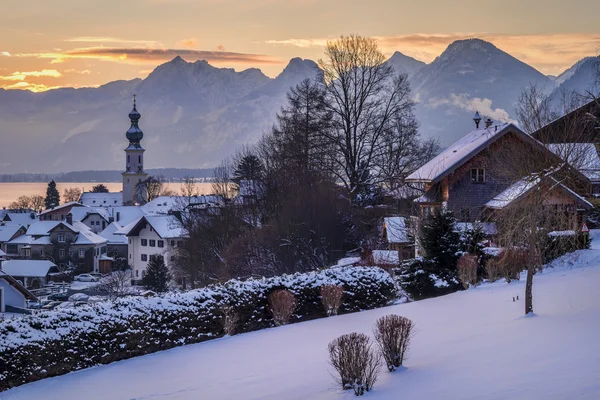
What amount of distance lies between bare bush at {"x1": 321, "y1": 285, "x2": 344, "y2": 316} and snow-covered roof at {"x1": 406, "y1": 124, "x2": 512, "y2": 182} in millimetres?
15241

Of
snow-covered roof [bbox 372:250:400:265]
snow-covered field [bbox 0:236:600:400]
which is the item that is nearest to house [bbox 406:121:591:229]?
snow-covered roof [bbox 372:250:400:265]

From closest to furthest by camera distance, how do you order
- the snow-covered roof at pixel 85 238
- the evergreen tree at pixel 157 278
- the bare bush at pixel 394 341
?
the bare bush at pixel 394 341
the evergreen tree at pixel 157 278
the snow-covered roof at pixel 85 238

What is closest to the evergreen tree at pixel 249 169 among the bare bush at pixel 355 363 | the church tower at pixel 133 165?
the bare bush at pixel 355 363

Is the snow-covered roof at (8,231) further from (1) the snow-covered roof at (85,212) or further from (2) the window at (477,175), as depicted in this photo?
(2) the window at (477,175)

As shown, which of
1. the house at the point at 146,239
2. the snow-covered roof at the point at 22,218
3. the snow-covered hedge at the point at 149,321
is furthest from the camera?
the snow-covered roof at the point at 22,218

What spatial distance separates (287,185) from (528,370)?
2752cm

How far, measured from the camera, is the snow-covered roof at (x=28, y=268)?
67.3 metres

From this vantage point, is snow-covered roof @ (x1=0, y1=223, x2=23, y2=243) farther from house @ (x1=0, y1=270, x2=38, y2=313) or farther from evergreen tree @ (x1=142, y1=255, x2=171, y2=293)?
house @ (x1=0, y1=270, x2=38, y2=313)

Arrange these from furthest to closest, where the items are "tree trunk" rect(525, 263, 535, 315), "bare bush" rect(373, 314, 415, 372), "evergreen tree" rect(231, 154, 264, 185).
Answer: "evergreen tree" rect(231, 154, 264, 185) → "tree trunk" rect(525, 263, 535, 315) → "bare bush" rect(373, 314, 415, 372)

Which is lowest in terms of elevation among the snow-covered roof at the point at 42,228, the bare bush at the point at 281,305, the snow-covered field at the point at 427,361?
the snow-covered field at the point at 427,361

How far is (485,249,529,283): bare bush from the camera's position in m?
23.5

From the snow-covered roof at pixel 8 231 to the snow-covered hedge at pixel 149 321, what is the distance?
262ft

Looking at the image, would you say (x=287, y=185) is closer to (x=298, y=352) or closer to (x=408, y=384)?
(x=298, y=352)

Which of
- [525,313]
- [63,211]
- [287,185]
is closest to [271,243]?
[287,185]
